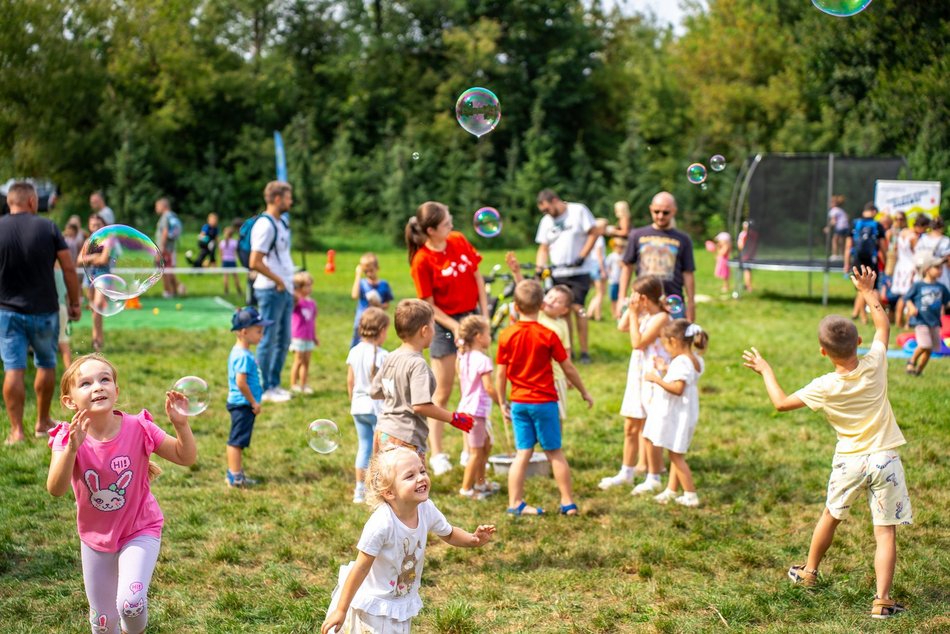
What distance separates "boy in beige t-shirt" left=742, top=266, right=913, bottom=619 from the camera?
4855 millimetres

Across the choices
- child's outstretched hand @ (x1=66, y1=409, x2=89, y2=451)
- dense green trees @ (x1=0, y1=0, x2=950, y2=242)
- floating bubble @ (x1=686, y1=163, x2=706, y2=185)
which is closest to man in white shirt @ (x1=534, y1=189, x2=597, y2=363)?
floating bubble @ (x1=686, y1=163, x2=706, y2=185)

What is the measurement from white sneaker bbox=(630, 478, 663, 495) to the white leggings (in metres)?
3.81

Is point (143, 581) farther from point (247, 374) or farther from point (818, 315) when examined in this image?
point (818, 315)

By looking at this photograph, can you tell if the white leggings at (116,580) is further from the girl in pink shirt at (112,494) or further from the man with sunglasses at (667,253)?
the man with sunglasses at (667,253)

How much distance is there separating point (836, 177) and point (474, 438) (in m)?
16.6

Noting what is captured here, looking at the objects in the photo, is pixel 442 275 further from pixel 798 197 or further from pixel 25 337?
pixel 798 197

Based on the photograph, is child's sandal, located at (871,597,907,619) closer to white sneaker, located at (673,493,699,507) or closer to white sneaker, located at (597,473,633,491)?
white sneaker, located at (673,493,699,507)

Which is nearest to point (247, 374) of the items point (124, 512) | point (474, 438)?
point (474, 438)

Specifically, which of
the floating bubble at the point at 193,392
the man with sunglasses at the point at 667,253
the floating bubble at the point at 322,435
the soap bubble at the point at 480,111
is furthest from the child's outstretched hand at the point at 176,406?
the man with sunglasses at the point at 667,253

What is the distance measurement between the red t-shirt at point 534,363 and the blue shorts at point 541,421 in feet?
0.14

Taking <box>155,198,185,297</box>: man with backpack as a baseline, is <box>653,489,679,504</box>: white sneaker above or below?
below

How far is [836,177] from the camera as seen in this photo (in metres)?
20.9

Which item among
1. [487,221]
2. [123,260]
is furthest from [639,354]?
[123,260]

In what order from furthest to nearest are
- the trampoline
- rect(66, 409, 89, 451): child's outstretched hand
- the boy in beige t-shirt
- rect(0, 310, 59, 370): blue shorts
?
the trampoline → rect(0, 310, 59, 370): blue shorts → the boy in beige t-shirt → rect(66, 409, 89, 451): child's outstretched hand
